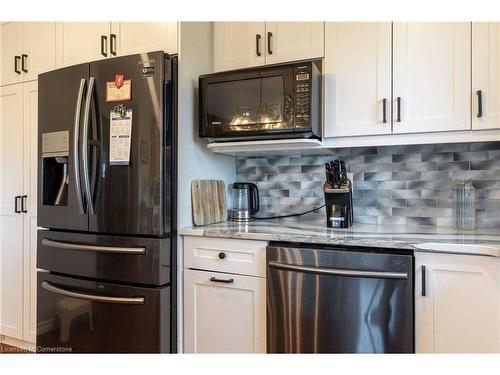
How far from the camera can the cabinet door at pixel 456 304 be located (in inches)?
51.0

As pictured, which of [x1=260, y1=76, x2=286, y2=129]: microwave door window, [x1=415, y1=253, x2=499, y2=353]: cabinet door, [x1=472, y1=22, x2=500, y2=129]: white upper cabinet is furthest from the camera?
[x1=260, y1=76, x2=286, y2=129]: microwave door window

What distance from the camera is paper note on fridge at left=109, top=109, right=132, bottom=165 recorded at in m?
1.73

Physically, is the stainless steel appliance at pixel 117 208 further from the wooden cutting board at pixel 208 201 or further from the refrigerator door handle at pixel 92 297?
the wooden cutting board at pixel 208 201

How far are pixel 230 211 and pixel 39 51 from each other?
1.63 m

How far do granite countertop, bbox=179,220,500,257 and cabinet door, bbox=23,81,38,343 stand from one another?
4.02 feet

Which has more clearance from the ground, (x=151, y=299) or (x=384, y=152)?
(x=384, y=152)

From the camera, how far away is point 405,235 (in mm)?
1572

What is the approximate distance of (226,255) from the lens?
1.71 metres

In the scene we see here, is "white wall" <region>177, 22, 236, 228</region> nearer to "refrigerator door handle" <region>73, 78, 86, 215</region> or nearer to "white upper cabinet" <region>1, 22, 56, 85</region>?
"refrigerator door handle" <region>73, 78, 86, 215</region>

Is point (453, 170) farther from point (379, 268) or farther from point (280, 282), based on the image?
point (280, 282)

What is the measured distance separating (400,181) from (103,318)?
176cm

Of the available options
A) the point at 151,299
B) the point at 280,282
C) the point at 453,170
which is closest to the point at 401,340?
the point at 280,282

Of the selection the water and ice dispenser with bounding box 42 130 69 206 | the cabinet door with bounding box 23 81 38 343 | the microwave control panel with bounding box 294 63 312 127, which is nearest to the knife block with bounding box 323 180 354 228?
the microwave control panel with bounding box 294 63 312 127

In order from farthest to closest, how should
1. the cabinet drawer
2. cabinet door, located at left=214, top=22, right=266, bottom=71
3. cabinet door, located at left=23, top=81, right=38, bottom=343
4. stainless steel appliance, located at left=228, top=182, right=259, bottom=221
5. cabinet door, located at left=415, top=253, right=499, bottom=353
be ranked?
cabinet door, located at left=23, top=81, right=38, bottom=343, stainless steel appliance, located at left=228, top=182, right=259, bottom=221, cabinet door, located at left=214, top=22, right=266, bottom=71, the cabinet drawer, cabinet door, located at left=415, top=253, right=499, bottom=353
